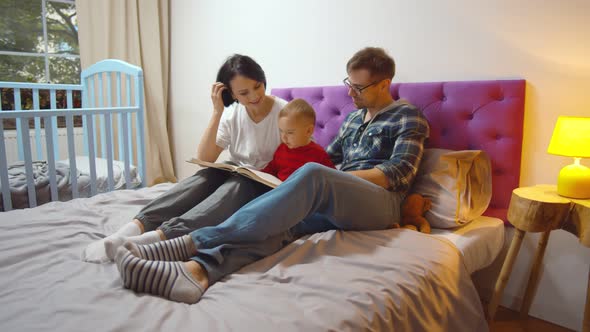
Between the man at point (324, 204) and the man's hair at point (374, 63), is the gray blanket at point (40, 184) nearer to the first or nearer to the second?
the man at point (324, 204)

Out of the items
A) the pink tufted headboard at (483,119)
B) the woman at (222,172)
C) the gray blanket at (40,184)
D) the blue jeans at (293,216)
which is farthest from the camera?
the gray blanket at (40,184)

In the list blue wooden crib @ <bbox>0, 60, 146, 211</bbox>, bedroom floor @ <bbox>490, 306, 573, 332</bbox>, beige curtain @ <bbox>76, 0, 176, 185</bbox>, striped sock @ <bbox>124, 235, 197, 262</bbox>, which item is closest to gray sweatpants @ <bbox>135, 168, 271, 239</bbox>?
striped sock @ <bbox>124, 235, 197, 262</bbox>

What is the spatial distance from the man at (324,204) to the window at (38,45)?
9.02ft

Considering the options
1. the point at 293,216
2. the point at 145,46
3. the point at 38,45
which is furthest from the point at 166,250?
the point at 38,45

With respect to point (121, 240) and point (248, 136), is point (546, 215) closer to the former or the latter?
point (248, 136)

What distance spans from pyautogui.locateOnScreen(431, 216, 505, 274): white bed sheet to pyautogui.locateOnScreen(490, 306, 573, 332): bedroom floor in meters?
0.32

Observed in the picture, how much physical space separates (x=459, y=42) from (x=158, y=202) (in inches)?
55.4

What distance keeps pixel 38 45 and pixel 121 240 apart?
116 inches

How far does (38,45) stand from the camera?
3.30 m

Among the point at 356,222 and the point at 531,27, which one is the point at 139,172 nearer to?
the point at 356,222

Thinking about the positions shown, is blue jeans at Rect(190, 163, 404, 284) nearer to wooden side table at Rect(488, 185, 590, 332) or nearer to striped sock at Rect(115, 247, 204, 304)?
striped sock at Rect(115, 247, 204, 304)

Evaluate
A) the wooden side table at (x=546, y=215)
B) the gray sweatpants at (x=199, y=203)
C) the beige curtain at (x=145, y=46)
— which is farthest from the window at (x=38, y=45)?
the wooden side table at (x=546, y=215)

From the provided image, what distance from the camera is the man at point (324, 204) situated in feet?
3.23

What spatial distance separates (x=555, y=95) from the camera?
1521 millimetres
